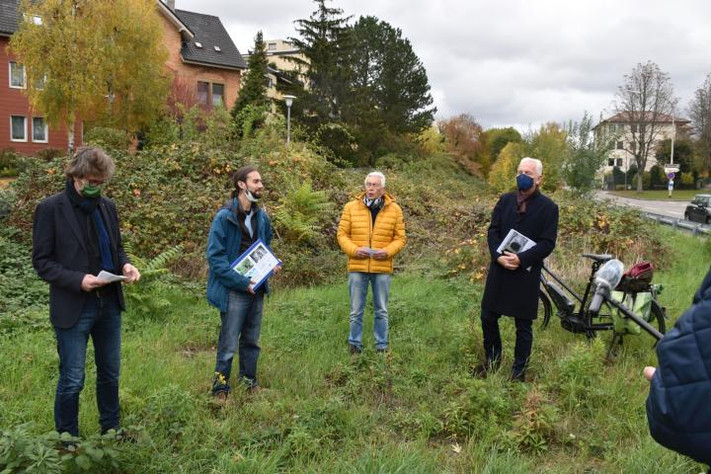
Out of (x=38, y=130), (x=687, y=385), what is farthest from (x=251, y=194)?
(x=38, y=130)

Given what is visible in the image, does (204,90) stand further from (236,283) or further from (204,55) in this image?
(236,283)

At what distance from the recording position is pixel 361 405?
4.70 m

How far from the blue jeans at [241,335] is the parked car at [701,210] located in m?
29.1

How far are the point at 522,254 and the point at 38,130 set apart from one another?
3749cm

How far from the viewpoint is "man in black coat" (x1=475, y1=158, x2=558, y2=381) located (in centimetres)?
505

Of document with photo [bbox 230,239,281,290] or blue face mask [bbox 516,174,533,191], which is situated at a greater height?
blue face mask [bbox 516,174,533,191]

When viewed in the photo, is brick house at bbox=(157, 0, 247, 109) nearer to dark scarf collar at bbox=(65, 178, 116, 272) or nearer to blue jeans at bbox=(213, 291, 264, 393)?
blue jeans at bbox=(213, 291, 264, 393)

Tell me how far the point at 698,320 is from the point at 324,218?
1049cm

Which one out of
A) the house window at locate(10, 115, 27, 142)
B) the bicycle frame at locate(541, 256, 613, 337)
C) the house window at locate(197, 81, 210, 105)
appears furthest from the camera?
the house window at locate(197, 81, 210, 105)

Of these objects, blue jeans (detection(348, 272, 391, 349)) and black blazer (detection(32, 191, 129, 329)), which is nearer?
black blazer (detection(32, 191, 129, 329))

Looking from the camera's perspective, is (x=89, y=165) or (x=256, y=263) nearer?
(x=89, y=165)

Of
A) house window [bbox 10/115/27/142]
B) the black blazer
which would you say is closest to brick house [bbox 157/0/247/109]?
house window [bbox 10/115/27/142]

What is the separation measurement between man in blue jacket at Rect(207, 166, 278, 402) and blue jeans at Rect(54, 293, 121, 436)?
93cm

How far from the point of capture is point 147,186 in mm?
11891
